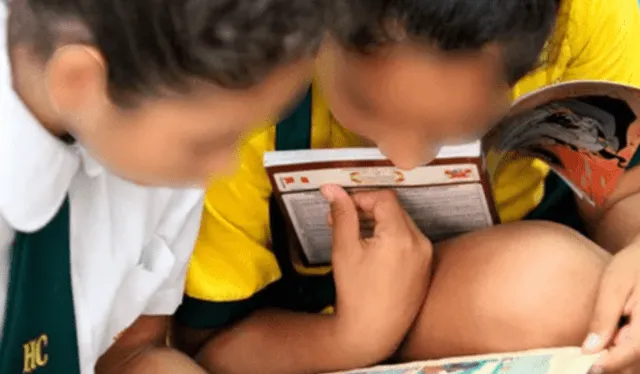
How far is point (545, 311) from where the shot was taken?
0.77m

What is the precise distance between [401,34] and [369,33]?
0.07 feet

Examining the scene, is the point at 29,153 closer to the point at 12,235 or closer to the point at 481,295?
the point at 12,235

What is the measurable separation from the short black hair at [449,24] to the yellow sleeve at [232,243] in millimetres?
241

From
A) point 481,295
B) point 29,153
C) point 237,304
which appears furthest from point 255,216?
point 29,153

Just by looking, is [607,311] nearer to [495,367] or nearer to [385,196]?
[495,367]

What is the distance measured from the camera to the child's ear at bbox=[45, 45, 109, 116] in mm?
465

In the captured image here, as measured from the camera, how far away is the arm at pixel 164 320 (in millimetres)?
725

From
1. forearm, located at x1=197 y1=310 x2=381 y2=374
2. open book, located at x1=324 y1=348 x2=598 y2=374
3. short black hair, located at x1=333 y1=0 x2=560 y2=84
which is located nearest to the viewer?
short black hair, located at x1=333 y1=0 x2=560 y2=84

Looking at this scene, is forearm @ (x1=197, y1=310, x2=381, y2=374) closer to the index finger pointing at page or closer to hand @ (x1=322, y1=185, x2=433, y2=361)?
hand @ (x1=322, y1=185, x2=433, y2=361)

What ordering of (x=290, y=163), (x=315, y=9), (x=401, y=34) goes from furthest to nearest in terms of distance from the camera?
(x=290, y=163) → (x=401, y=34) → (x=315, y=9)

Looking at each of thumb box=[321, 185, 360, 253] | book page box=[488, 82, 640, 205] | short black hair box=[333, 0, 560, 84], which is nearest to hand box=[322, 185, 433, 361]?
thumb box=[321, 185, 360, 253]

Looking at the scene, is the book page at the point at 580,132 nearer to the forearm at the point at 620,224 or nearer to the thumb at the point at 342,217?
the forearm at the point at 620,224

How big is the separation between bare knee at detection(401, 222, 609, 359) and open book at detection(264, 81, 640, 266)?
5cm

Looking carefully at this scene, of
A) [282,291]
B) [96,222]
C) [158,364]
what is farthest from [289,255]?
[96,222]
